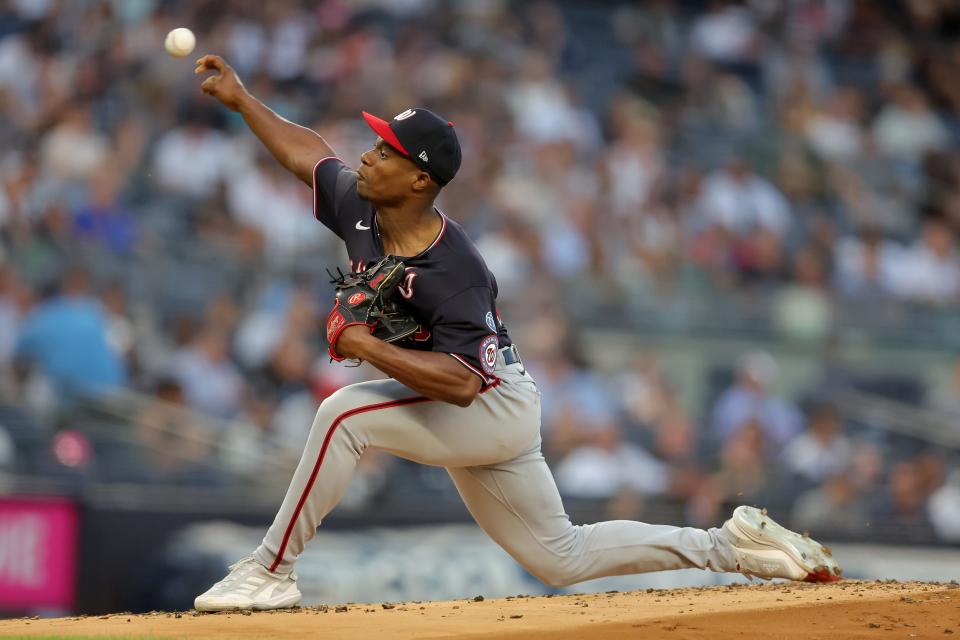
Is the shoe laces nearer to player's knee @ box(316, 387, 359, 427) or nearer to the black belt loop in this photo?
player's knee @ box(316, 387, 359, 427)

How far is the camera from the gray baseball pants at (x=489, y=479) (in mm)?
5133

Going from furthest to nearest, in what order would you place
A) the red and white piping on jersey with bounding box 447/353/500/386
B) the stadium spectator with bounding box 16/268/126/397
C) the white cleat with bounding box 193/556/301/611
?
the stadium spectator with bounding box 16/268/126/397 < the white cleat with bounding box 193/556/301/611 < the red and white piping on jersey with bounding box 447/353/500/386

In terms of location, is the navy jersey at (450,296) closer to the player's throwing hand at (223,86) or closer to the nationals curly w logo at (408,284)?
the nationals curly w logo at (408,284)

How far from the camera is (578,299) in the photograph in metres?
11.7

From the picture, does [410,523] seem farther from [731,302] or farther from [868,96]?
[868,96]

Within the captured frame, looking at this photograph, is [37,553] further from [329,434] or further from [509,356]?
[509,356]

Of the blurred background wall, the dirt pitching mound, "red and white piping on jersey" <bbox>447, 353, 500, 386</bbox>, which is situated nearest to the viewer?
the dirt pitching mound

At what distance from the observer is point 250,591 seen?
5.28 meters

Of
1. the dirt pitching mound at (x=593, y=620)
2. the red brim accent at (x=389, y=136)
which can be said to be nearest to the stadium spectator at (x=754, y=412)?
the dirt pitching mound at (x=593, y=620)

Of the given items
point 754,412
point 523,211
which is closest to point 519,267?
point 523,211

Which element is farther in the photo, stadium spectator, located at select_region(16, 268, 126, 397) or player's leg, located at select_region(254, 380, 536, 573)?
stadium spectator, located at select_region(16, 268, 126, 397)

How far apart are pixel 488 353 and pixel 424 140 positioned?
2.61ft

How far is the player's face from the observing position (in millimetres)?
5121

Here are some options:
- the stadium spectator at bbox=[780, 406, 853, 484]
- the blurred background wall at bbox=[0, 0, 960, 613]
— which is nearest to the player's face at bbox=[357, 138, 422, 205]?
the blurred background wall at bbox=[0, 0, 960, 613]
